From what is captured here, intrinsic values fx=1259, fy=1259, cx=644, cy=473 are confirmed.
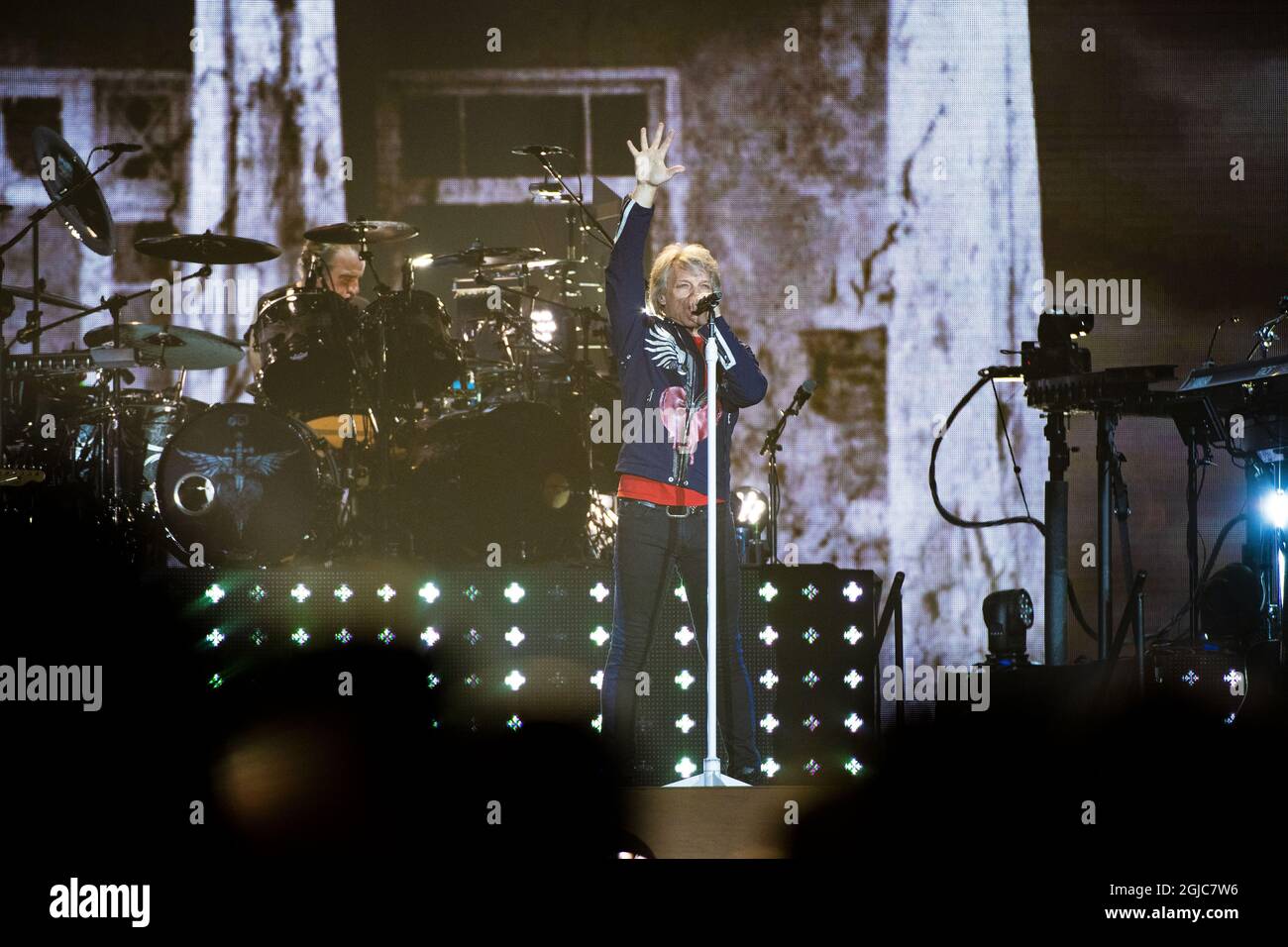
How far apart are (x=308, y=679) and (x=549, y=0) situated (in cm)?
347

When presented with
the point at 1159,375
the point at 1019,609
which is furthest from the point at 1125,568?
the point at 1159,375

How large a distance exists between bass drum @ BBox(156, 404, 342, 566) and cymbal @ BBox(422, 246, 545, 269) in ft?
3.59

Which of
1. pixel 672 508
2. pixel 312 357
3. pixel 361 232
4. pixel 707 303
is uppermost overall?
pixel 361 232

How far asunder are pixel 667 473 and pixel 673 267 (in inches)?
22.0

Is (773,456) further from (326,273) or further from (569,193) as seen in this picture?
(326,273)

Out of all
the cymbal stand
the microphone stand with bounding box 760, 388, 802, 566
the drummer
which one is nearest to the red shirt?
the microphone stand with bounding box 760, 388, 802, 566

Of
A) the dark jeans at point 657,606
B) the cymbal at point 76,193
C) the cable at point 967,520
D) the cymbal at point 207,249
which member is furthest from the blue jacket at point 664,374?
the cymbal at point 76,193

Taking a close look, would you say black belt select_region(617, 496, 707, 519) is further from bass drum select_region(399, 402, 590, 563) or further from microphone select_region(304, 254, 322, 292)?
microphone select_region(304, 254, 322, 292)

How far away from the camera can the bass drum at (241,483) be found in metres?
4.80

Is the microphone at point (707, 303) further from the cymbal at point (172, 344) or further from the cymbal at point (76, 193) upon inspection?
the cymbal at point (76, 193)

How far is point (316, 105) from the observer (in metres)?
5.88

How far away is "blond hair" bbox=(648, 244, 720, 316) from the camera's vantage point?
133 inches

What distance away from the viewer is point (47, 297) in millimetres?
5441

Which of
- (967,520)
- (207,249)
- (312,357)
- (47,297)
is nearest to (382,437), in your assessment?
(312,357)
